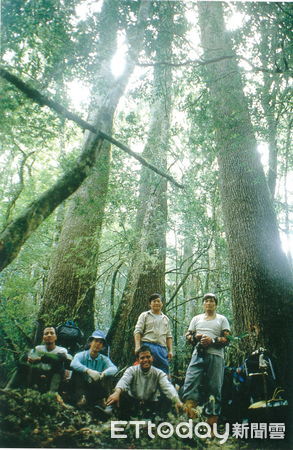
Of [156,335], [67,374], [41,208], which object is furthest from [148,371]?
[41,208]

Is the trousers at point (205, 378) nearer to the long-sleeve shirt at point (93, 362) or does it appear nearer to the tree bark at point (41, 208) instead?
the long-sleeve shirt at point (93, 362)

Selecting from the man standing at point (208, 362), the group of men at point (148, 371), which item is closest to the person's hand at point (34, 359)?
the group of men at point (148, 371)

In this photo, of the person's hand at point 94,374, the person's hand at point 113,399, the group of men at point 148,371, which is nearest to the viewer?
the person's hand at point 113,399

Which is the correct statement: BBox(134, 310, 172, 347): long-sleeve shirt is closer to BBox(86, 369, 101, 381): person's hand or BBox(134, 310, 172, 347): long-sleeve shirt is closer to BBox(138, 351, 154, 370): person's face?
BBox(138, 351, 154, 370): person's face

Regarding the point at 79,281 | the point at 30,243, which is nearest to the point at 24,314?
the point at 79,281

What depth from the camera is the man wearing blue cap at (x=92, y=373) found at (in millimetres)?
3861

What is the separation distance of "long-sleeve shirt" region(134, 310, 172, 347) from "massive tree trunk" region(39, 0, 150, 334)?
1.64 metres

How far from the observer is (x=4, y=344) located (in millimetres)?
5605

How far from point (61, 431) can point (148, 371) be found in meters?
1.27

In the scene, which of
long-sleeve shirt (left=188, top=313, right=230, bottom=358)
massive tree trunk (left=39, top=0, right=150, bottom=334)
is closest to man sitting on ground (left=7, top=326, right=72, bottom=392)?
massive tree trunk (left=39, top=0, right=150, bottom=334)

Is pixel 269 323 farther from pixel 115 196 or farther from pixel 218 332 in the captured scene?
pixel 115 196

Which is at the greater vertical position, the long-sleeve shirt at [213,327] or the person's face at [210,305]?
the person's face at [210,305]

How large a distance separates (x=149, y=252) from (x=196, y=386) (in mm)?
2895

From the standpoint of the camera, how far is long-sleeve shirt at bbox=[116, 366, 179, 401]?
3.69 metres
